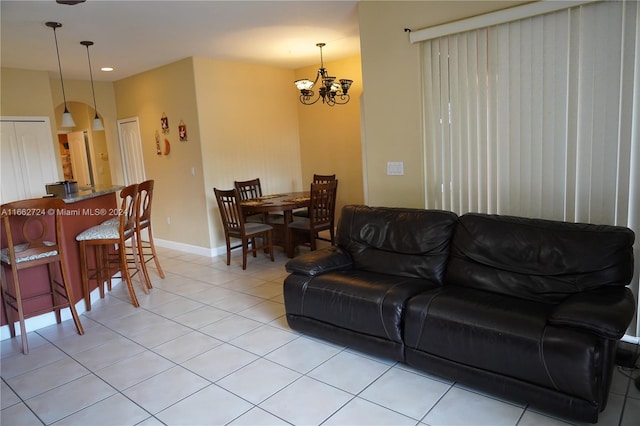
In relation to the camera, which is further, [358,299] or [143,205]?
Answer: [143,205]

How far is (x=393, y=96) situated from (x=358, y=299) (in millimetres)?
1955

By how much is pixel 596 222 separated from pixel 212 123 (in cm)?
465

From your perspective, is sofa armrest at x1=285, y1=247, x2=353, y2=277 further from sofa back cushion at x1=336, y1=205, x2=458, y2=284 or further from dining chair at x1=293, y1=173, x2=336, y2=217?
dining chair at x1=293, y1=173, x2=336, y2=217

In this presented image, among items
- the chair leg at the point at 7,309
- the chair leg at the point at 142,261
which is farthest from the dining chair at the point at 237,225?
the chair leg at the point at 7,309

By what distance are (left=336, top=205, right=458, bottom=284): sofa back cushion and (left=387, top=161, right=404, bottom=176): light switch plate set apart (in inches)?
22.8

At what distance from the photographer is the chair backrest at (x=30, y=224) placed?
3.11 m

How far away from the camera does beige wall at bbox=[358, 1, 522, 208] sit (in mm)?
3586

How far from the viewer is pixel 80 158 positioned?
27.0 feet

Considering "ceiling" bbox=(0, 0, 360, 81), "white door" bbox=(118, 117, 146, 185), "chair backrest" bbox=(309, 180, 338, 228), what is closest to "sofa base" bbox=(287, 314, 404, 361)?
"chair backrest" bbox=(309, 180, 338, 228)

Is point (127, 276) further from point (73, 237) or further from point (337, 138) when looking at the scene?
point (337, 138)

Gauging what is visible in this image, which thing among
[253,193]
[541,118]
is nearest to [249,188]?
[253,193]

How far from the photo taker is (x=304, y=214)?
6008 mm

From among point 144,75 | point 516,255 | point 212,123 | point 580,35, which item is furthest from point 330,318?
point 144,75

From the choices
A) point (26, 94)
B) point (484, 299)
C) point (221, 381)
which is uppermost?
point (26, 94)
